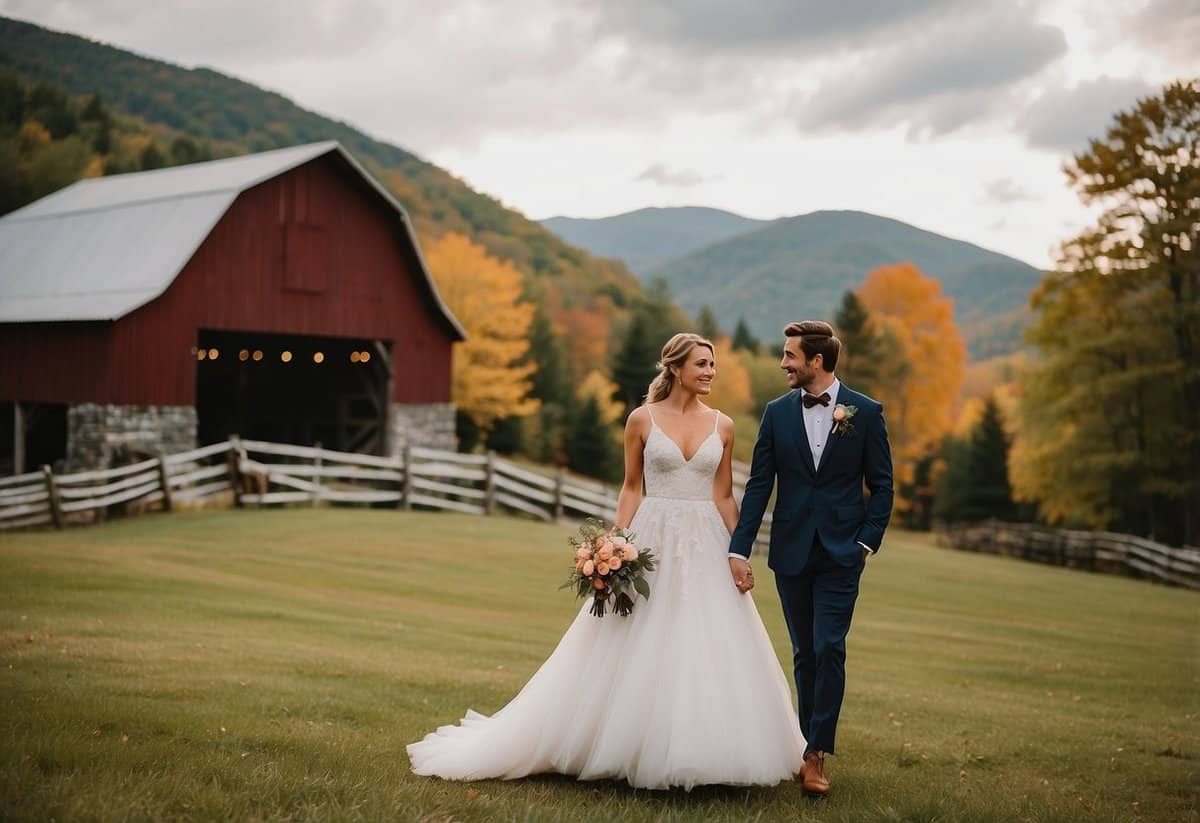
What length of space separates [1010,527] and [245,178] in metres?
22.3

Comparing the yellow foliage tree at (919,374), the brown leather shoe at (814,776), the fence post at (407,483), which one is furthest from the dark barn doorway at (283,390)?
the yellow foliage tree at (919,374)

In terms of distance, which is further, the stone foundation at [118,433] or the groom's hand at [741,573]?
the stone foundation at [118,433]

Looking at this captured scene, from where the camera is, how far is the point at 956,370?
5000cm

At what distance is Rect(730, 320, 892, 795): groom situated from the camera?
191 inches

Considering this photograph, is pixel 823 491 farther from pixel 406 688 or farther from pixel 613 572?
pixel 406 688

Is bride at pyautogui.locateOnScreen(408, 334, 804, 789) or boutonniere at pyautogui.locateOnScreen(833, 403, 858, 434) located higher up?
boutonniere at pyautogui.locateOnScreen(833, 403, 858, 434)

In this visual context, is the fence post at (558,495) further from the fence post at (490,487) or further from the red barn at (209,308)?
the red barn at (209,308)

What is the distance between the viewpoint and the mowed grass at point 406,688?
4242 mm

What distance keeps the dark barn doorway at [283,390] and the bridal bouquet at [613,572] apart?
21949mm

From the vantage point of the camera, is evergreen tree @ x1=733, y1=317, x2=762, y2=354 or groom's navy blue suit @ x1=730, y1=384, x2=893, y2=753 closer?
groom's navy blue suit @ x1=730, y1=384, x2=893, y2=753

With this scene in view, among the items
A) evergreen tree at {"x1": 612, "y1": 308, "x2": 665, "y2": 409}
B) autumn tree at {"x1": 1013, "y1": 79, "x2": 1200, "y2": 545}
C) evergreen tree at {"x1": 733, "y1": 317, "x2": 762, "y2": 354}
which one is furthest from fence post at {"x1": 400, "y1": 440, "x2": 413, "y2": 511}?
evergreen tree at {"x1": 733, "y1": 317, "x2": 762, "y2": 354}

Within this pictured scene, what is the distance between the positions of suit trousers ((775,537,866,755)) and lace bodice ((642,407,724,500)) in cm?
56

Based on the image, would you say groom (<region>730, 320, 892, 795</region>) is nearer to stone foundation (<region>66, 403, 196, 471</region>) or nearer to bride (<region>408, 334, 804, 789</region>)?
bride (<region>408, 334, 804, 789</region>)

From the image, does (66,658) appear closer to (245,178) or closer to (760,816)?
(760,816)
